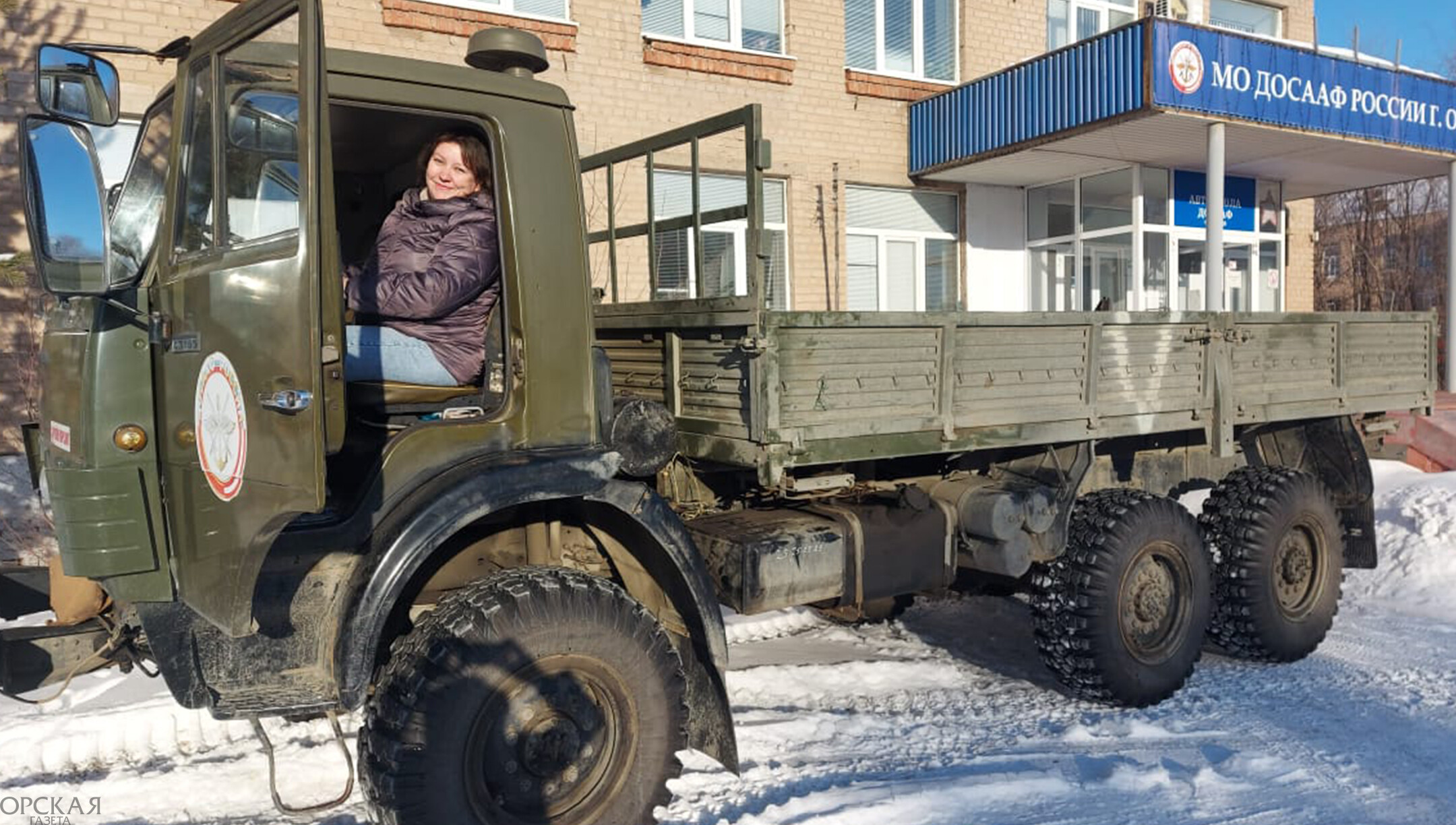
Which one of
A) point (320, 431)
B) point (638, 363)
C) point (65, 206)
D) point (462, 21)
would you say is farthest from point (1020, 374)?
point (462, 21)

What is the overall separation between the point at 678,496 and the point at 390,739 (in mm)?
1664

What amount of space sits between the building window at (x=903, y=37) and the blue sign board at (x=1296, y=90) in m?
3.62

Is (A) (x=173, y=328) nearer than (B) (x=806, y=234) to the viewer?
Yes

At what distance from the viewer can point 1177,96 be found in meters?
11.1

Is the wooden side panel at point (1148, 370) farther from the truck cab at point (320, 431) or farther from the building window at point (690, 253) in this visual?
the truck cab at point (320, 431)

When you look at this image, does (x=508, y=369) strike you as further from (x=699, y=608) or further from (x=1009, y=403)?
(x=1009, y=403)

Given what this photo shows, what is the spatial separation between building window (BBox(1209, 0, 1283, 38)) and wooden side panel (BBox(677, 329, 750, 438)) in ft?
52.8

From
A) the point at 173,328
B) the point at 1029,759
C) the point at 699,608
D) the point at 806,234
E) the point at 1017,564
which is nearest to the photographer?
the point at 173,328

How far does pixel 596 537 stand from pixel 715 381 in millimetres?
805

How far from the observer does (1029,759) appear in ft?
13.7

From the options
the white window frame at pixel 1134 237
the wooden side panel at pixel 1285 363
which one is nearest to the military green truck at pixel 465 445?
the wooden side panel at pixel 1285 363

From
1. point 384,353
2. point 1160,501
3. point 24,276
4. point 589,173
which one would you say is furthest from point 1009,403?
point 24,276

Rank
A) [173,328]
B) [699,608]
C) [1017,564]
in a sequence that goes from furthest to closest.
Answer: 1. [1017,564]
2. [699,608]
3. [173,328]

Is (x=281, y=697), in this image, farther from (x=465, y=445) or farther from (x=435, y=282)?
(x=435, y=282)
